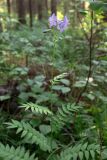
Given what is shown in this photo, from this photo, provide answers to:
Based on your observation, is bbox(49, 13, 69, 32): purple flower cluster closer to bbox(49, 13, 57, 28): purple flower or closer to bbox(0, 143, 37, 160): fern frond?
bbox(49, 13, 57, 28): purple flower

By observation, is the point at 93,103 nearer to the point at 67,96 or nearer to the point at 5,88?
the point at 67,96

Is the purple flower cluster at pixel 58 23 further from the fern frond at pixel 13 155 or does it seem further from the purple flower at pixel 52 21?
the fern frond at pixel 13 155

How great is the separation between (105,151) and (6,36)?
241cm

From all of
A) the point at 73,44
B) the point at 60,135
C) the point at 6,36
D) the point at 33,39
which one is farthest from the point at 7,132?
the point at 73,44

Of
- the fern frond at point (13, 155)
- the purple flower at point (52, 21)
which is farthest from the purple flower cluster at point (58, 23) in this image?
the fern frond at point (13, 155)

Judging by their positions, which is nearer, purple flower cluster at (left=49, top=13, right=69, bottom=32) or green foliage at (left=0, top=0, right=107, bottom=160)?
green foliage at (left=0, top=0, right=107, bottom=160)

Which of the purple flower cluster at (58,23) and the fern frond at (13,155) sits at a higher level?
the purple flower cluster at (58,23)

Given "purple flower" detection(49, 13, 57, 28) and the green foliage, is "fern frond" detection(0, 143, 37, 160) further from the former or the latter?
"purple flower" detection(49, 13, 57, 28)

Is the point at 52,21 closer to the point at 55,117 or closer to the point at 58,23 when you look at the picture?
the point at 58,23

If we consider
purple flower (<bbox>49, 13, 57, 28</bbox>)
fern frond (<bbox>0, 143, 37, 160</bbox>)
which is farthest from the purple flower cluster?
fern frond (<bbox>0, 143, 37, 160</bbox>)

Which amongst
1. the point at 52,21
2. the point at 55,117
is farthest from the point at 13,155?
the point at 52,21

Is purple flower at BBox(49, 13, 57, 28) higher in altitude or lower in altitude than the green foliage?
higher

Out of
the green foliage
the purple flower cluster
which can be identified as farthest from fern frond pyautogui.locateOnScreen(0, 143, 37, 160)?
the purple flower cluster

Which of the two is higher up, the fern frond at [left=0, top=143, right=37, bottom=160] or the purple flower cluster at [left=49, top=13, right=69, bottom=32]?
the purple flower cluster at [left=49, top=13, right=69, bottom=32]
